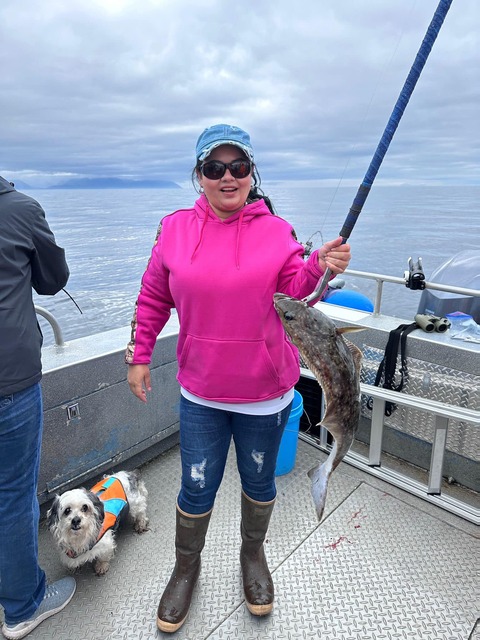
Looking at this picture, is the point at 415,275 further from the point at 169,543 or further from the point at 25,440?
the point at 25,440

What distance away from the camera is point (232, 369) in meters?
1.96

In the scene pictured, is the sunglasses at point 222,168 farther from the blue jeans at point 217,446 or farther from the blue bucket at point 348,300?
the blue bucket at point 348,300

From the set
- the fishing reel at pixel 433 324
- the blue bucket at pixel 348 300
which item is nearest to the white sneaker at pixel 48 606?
the fishing reel at pixel 433 324

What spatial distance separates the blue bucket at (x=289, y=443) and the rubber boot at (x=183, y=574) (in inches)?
46.0

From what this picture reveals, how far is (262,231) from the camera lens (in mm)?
1922

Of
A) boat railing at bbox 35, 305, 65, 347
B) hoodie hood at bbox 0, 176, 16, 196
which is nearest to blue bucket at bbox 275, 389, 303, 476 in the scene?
boat railing at bbox 35, 305, 65, 347

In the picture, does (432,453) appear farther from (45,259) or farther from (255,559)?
(45,259)

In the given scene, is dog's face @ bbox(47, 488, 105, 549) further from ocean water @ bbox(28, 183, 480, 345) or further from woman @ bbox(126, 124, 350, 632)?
ocean water @ bbox(28, 183, 480, 345)

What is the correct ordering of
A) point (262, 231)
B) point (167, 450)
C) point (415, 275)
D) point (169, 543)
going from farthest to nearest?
point (167, 450)
point (415, 275)
point (169, 543)
point (262, 231)

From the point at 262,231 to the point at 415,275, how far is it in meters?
2.03

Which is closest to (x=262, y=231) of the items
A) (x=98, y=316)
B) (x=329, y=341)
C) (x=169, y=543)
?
(x=329, y=341)

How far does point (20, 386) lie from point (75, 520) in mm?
1037

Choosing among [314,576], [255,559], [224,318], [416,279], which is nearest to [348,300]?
[416,279]

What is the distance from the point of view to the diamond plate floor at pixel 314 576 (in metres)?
2.29
